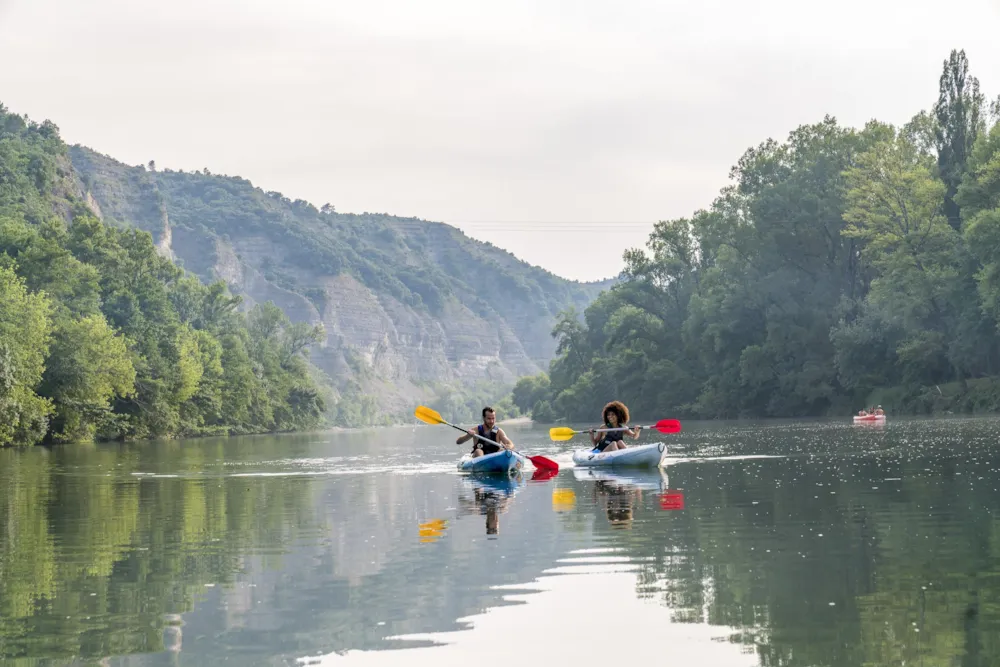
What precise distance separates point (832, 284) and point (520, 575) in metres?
86.3

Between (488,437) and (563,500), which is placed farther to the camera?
(488,437)

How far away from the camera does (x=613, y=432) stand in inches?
1325

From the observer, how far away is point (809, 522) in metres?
17.3

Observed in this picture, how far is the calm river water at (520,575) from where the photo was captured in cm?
977

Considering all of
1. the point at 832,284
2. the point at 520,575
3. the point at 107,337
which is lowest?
the point at 520,575

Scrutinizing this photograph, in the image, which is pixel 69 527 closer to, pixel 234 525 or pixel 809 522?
pixel 234 525

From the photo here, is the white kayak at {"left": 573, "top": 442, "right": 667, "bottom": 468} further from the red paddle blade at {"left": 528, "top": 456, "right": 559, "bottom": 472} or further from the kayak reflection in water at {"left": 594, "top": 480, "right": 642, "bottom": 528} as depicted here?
the kayak reflection in water at {"left": 594, "top": 480, "right": 642, "bottom": 528}

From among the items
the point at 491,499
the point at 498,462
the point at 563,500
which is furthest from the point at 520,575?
the point at 498,462

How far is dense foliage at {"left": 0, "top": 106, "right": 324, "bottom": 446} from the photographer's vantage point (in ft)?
230

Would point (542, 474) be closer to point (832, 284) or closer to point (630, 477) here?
point (630, 477)

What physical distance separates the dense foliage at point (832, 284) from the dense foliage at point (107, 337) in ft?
117

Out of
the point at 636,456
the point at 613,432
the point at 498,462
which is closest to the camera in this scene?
the point at 498,462

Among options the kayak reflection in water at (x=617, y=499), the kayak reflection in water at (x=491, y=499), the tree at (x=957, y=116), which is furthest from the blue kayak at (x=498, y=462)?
the tree at (x=957, y=116)

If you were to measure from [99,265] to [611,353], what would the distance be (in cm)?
5267
